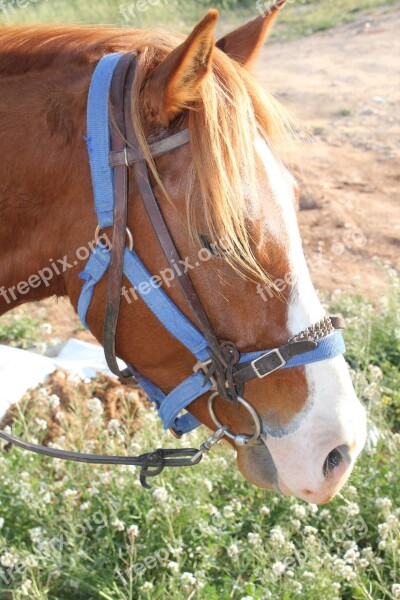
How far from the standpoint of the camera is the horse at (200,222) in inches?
74.0

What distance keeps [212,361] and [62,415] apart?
1.67 m

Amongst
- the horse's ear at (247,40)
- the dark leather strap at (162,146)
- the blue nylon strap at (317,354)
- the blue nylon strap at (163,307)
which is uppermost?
the horse's ear at (247,40)

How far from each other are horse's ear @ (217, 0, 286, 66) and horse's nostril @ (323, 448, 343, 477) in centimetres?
122

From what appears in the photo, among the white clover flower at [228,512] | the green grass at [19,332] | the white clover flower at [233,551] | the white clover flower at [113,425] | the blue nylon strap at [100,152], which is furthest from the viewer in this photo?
the green grass at [19,332]

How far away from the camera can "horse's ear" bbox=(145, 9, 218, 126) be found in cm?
167

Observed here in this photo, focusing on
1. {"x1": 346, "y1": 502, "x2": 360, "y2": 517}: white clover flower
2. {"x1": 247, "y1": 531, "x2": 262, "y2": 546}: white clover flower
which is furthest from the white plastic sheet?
{"x1": 346, "y1": 502, "x2": 360, "y2": 517}: white clover flower

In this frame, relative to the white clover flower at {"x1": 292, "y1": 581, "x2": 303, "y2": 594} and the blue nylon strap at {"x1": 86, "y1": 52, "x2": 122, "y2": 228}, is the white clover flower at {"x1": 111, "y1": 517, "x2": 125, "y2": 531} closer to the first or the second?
the white clover flower at {"x1": 292, "y1": 581, "x2": 303, "y2": 594}

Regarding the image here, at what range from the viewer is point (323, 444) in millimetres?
1940

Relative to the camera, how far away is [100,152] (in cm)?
195

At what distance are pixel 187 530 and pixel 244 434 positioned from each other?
45.1 inches

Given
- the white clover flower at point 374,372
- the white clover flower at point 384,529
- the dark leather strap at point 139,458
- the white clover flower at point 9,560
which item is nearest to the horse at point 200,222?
the dark leather strap at point 139,458

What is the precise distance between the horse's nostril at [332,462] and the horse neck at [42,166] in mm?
940

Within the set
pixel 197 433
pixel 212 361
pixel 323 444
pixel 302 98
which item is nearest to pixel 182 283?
pixel 212 361

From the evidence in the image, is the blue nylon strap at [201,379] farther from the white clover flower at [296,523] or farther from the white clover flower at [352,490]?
the white clover flower at [352,490]
